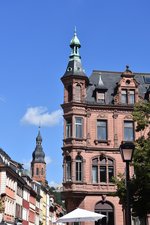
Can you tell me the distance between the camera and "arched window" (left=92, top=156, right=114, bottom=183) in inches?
1721

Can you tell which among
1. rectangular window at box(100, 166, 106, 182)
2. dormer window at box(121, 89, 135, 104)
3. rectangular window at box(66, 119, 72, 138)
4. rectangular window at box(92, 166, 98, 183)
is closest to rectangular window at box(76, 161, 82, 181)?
rectangular window at box(92, 166, 98, 183)

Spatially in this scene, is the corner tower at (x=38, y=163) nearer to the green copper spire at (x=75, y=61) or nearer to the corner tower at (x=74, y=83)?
the green copper spire at (x=75, y=61)

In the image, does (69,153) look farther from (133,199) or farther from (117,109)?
(133,199)

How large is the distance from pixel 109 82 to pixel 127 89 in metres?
3.23

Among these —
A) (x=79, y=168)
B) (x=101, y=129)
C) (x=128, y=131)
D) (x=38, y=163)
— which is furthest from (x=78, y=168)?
(x=38, y=163)

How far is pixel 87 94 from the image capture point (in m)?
46.8

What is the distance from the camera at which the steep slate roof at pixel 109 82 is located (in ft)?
154

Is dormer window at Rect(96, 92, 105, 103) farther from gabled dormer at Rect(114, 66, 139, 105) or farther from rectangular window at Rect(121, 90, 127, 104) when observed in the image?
rectangular window at Rect(121, 90, 127, 104)

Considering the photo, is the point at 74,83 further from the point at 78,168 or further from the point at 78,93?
the point at 78,168

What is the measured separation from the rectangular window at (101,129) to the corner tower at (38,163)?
12263cm

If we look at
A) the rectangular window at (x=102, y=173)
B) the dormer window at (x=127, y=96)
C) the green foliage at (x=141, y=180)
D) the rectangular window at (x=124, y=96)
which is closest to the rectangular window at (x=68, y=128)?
the rectangular window at (x=102, y=173)

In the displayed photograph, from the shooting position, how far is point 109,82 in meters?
48.8

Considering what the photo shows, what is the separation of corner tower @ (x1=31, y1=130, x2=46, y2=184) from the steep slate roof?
119 meters

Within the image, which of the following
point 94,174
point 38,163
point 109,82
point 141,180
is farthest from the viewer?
point 38,163
